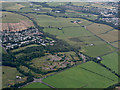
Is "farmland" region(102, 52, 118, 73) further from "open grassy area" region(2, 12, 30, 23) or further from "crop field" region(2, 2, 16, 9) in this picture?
"crop field" region(2, 2, 16, 9)

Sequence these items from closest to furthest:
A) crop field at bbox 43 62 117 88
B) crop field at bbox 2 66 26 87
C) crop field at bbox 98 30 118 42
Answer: crop field at bbox 2 66 26 87
crop field at bbox 43 62 117 88
crop field at bbox 98 30 118 42

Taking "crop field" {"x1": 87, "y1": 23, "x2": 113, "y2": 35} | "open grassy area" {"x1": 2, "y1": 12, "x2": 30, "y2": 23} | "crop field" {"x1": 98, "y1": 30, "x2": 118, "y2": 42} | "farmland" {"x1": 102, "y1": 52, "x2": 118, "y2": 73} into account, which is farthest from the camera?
"open grassy area" {"x1": 2, "y1": 12, "x2": 30, "y2": 23}

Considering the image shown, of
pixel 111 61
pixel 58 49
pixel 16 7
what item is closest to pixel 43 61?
pixel 58 49

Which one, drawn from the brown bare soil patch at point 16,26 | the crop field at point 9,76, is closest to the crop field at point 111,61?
the crop field at point 9,76

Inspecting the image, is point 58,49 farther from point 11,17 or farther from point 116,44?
point 11,17

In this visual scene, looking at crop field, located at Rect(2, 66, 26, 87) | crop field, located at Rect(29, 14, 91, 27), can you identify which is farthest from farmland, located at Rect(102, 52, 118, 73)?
crop field, located at Rect(29, 14, 91, 27)

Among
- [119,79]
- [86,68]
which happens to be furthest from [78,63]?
[119,79]
